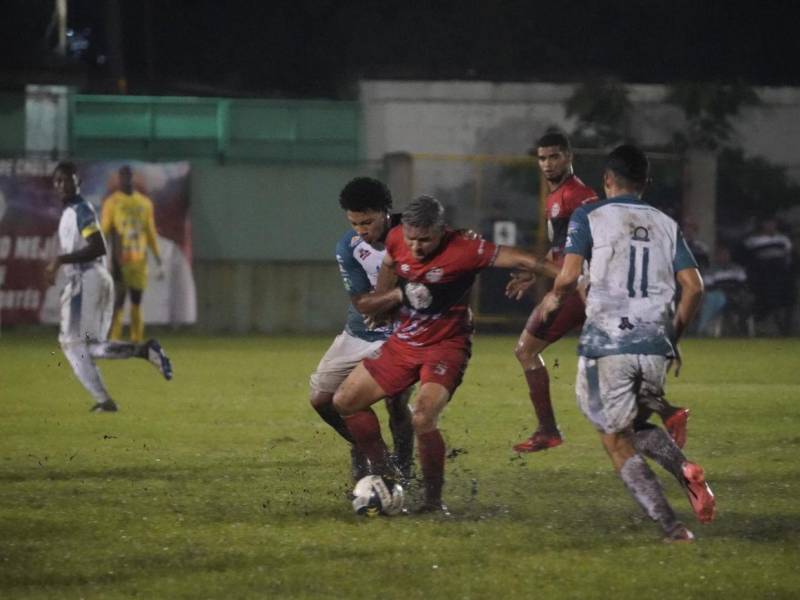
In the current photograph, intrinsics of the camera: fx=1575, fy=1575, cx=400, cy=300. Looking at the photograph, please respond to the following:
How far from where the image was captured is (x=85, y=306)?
13070 millimetres

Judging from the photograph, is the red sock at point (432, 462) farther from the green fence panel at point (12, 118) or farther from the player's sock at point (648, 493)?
the green fence panel at point (12, 118)

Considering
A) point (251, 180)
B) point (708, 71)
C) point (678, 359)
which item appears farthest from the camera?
point (708, 71)

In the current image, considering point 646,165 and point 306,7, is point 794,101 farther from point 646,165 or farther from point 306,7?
point 646,165

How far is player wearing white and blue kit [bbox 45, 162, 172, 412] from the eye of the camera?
1288 cm

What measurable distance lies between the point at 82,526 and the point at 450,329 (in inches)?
81.4

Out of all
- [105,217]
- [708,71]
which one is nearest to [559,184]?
[105,217]

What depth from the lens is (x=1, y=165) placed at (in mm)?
22969

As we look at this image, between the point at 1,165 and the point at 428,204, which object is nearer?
the point at 428,204

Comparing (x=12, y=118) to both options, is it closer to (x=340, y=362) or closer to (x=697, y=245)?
(x=697, y=245)

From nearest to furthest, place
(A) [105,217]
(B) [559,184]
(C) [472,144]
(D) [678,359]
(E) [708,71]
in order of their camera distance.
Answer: (D) [678,359], (B) [559,184], (A) [105,217], (C) [472,144], (E) [708,71]

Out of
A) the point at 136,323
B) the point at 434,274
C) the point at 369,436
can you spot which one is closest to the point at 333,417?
the point at 369,436

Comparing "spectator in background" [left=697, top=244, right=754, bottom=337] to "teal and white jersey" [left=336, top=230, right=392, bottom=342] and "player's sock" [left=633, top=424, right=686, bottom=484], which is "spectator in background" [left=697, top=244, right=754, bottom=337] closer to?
"teal and white jersey" [left=336, top=230, right=392, bottom=342]

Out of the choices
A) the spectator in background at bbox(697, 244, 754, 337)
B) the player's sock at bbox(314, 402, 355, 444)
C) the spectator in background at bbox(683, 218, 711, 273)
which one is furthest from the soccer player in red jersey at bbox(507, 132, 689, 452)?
the spectator in background at bbox(697, 244, 754, 337)

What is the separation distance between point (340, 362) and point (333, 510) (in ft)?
3.05
